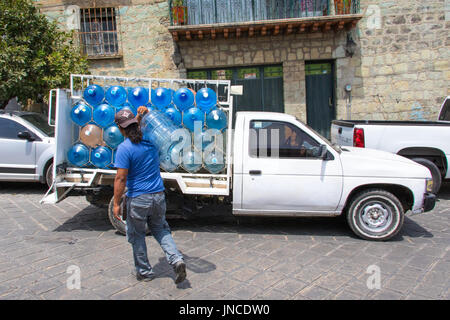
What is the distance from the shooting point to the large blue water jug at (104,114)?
527 cm

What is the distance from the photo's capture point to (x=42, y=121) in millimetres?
8734

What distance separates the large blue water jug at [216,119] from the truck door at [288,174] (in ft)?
1.39

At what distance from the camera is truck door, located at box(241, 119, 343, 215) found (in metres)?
5.01

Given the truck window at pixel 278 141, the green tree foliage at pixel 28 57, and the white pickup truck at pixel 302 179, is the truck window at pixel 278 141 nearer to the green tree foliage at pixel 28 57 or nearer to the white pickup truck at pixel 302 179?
the white pickup truck at pixel 302 179

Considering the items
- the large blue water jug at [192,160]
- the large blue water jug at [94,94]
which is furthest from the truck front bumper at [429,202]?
the large blue water jug at [94,94]

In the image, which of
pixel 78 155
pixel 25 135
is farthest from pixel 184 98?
pixel 25 135

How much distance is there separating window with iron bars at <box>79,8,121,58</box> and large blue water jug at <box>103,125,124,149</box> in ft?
27.7

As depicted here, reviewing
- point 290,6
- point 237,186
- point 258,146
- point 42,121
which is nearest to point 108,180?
A: point 237,186

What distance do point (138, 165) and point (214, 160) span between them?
1.70m

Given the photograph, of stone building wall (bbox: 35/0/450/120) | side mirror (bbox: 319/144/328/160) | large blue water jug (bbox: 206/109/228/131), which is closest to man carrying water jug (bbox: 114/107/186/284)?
large blue water jug (bbox: 206/109/228/131)

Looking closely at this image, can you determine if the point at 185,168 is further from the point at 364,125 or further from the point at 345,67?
the point at 345,67

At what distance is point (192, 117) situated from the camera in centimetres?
523

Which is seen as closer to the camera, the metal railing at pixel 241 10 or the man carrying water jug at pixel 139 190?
the man carrying water jug at pixel 139 190

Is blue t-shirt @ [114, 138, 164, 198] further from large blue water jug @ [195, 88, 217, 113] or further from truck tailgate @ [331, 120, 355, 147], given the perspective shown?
truck tailgate @ [331, 120, 355, 147]
